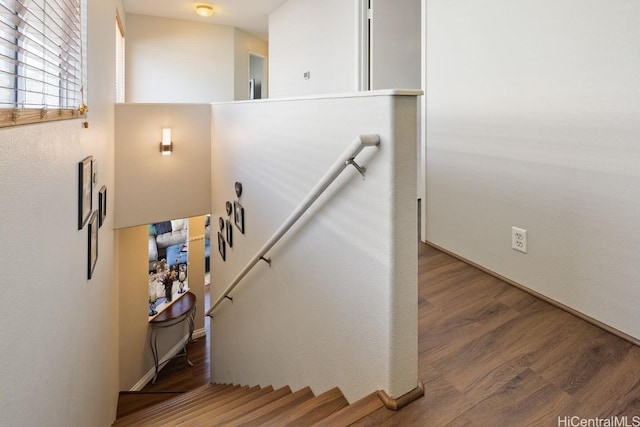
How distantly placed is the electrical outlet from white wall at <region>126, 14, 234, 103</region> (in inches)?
191

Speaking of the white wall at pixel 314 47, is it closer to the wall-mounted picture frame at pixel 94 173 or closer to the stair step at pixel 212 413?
the wall-mounted picture frame at pixel 94 173

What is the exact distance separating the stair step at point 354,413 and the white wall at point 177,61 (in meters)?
5.23

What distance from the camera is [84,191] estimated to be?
1.87 m

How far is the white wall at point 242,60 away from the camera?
581 cm

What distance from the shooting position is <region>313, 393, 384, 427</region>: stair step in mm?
1314

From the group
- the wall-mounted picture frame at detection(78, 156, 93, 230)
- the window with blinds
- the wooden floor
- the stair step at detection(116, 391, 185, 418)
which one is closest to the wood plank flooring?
the wooden floor

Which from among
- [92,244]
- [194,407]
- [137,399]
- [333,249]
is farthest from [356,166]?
[137,399]

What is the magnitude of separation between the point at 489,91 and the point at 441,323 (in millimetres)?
1386

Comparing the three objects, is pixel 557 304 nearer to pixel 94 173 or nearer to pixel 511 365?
pixel 511 365

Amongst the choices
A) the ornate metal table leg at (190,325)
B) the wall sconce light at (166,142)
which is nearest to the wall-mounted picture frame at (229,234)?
→ the wall sconce light at (166,142)

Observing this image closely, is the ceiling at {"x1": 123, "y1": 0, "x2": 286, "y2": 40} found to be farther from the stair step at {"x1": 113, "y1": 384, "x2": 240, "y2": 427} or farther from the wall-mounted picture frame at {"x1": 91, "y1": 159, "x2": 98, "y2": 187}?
the stair step at {"x1": 113, "y1": 384, "x2": 240, "y2": 427}

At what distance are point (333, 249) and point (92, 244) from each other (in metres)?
1.46

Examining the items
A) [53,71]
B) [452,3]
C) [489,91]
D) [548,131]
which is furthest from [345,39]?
[53,71]

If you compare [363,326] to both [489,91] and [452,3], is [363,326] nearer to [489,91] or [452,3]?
[489,91]
